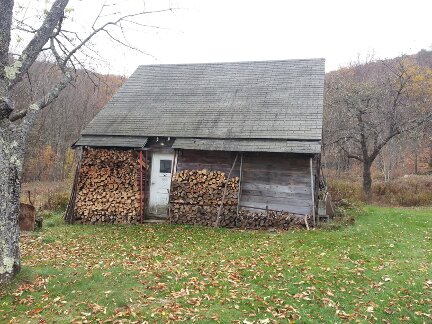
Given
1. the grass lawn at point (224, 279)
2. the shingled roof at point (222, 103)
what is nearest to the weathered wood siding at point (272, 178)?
the shingled roof at point (222, 103)

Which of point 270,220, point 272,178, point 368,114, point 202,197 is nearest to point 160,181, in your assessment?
point 202,197

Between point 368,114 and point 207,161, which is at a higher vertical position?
point 368,114

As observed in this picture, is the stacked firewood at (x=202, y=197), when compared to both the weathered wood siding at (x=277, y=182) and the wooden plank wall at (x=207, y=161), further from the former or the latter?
the weathered wood siding at (x=277, y=182)

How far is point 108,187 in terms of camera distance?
1413 centimetres

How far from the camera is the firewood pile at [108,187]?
13.8 m

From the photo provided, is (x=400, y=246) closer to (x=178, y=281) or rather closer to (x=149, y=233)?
(x=178, y=281)

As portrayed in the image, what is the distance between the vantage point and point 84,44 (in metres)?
7.88

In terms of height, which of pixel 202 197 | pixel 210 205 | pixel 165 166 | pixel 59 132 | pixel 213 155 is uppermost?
pixel 59 132

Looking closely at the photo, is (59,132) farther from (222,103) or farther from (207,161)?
(207,161)

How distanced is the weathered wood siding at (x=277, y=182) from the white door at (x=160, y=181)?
10.3ft

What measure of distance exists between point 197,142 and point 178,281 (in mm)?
7103

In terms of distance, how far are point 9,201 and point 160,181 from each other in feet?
26.4

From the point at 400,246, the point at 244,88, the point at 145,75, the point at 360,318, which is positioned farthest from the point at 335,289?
the point at 145,75

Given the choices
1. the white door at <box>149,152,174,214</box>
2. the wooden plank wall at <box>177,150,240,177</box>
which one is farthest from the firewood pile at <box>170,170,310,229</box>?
the white door at <box>149,152,174,214</box>
